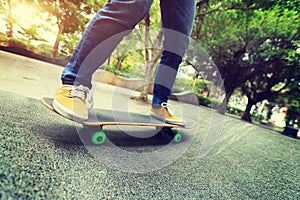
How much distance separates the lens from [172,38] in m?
1.08

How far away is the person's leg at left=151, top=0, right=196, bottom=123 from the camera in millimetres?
966

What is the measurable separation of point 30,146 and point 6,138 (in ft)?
0.25

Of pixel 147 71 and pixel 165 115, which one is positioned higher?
pixel 147 71

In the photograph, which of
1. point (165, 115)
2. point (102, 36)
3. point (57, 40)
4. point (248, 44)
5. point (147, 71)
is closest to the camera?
point (102, 36)

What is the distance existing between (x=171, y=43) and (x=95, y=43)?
1.87ft

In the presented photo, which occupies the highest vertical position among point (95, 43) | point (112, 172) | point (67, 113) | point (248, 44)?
point (248, 44)

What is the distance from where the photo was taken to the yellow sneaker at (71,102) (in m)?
0.59

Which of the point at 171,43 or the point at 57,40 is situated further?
the point at 57,40

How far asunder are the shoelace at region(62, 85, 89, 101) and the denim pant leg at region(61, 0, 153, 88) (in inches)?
1.3

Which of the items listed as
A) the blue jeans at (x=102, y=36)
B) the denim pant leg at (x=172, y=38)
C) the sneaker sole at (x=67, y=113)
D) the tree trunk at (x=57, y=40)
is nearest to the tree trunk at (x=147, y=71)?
the tree trunk at (x=57, y=40)

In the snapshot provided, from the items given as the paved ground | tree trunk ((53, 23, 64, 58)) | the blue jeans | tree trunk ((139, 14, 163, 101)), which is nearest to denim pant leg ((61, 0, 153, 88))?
the blue jeans

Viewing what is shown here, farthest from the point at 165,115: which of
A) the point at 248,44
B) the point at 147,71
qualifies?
the point at 248,44

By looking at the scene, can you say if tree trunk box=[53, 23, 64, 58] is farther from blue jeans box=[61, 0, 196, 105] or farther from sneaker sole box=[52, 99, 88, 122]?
sneaker sole box=[52, 99, 88, 122]

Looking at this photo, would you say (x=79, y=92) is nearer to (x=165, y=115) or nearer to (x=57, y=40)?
(x=165, y=115)
